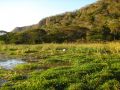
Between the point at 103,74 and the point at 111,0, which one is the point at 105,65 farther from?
the point at 111,0

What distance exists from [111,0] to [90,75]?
304ft

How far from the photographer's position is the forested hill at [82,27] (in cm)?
6425

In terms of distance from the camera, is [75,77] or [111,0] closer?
[75,77]

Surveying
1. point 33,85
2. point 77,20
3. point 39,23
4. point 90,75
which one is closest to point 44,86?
point 33,85

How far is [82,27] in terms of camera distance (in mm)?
81438

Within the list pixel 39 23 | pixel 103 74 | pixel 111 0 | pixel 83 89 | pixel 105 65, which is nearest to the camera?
pixel 83 89

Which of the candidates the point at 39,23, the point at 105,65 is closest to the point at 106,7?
the point at 39,23

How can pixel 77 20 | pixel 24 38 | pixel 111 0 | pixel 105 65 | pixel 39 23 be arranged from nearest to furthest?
pixel 105 65
pixel 24 38
pixel 77 20
pixel 111 0
pixel 39 23

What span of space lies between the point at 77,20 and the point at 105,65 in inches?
3152

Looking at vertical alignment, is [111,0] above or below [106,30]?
above

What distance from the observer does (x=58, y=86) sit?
1595cm

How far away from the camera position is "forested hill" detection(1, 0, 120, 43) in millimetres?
64250

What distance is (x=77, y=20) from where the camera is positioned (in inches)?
3962

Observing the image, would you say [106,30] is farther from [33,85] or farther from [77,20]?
[33,85]
